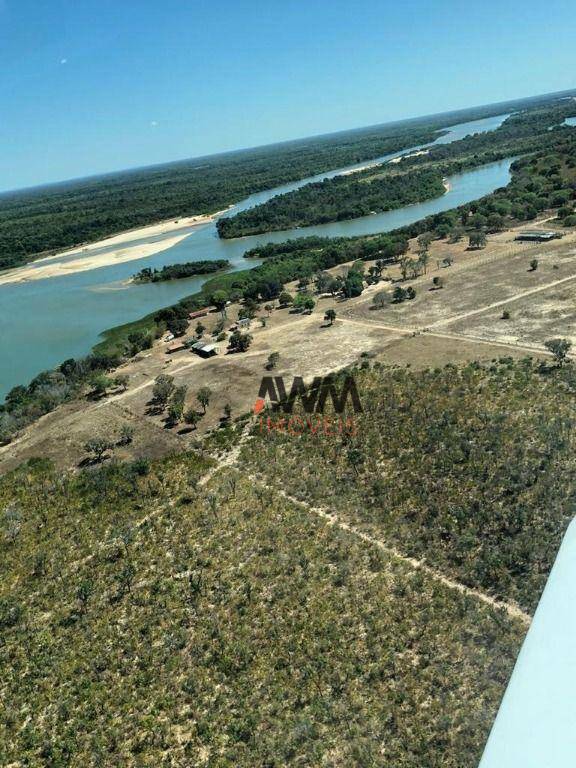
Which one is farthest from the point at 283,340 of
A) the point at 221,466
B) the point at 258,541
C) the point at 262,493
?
the point at 258,541

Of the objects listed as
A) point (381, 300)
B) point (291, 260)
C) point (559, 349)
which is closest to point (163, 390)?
point (381, 300)

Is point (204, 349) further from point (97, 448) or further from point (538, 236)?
point (538, 236)

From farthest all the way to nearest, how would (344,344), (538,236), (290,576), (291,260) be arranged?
(291,260), (538,236), (344,344), (290,576)

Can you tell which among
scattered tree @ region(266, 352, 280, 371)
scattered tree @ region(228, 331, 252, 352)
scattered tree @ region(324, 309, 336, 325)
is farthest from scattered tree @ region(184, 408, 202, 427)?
scattered tree @ region(324, 309, 336, 325)

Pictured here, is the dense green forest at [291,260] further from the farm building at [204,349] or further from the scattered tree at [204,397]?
the scattered tree at [204,397]

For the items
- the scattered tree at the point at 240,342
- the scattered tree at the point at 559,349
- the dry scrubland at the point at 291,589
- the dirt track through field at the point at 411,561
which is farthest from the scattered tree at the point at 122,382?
the scattered tree at the point at 559,349

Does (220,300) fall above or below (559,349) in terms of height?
above
